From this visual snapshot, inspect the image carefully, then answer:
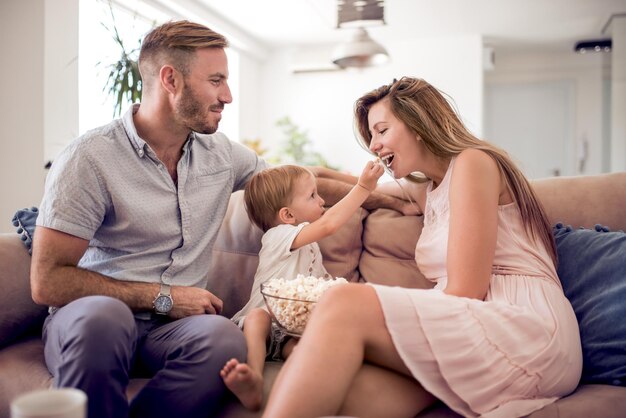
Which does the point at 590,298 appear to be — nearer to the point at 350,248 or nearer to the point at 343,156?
the point at 350,248

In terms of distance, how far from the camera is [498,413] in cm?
126

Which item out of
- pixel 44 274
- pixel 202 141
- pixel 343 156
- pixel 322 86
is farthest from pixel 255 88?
pixel 44 274

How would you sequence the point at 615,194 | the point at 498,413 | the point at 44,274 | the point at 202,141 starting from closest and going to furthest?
the point at 498,413
the point at 44,274
the point at 615,194
the point at 202,141

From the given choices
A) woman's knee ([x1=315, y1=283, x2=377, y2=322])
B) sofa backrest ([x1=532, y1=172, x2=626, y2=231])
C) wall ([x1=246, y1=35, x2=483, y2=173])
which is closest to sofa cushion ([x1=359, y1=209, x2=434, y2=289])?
sofa backrest ([x1=532, y1=172, x2=626, y2=231])

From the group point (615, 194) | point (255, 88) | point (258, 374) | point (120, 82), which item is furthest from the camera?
point (255, 88)

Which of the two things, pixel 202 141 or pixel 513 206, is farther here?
pixel 202 141

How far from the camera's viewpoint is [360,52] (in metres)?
4.30

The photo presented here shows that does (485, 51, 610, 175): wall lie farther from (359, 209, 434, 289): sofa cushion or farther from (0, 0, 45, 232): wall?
(359, 209, 434, 289): sofa cushion

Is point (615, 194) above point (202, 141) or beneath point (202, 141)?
beneath

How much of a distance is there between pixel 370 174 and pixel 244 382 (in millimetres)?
766

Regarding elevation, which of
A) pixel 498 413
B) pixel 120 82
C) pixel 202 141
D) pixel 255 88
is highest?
pixel 255 88

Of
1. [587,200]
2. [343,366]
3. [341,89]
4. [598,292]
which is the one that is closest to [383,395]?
[343,366]

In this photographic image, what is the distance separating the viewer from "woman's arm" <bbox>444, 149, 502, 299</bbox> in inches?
56.4

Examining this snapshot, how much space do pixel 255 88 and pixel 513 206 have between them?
6508 mm
